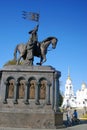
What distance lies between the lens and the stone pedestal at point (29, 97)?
19516 mm

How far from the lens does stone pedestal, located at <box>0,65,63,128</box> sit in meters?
19.5

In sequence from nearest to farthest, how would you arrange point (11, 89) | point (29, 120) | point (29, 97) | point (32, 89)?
1. point (29, 120)
2. point (29, 97)
3. point (32, 89)
4. point (11, 89)

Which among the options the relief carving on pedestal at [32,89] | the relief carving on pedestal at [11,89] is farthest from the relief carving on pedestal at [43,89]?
the relief carving on pedestal at [11,89]

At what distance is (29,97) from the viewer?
20.6 metres

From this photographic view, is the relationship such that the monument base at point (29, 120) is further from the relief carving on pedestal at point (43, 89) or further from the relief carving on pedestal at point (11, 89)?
the relief carving on pedestal at point (11, 89)

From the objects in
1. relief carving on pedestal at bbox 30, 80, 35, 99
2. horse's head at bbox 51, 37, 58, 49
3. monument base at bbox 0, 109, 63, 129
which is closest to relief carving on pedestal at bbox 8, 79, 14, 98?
relief carving on pedestal at bbox 30, 80, 35, 99

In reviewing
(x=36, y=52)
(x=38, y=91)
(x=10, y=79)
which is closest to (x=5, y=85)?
(x=10, y=79)

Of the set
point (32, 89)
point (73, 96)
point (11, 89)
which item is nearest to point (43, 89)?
point (32, 89)

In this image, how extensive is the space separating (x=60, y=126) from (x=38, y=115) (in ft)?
6.19

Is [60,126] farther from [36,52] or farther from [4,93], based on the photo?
[36,52]

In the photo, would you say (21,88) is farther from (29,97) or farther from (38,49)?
(38,49)

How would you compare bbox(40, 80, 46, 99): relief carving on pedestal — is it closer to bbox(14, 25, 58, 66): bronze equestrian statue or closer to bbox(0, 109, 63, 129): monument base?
bbox(0, 109, 63, 129): monument base

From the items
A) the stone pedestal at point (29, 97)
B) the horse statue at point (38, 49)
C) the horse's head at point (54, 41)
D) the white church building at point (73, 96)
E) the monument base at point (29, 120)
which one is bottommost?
the monument base at point (29, 120)

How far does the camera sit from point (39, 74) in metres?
20.9
